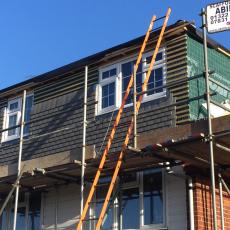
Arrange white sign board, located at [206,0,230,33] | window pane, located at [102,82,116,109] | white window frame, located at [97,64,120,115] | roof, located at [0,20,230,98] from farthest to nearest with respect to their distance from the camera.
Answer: window pane, located at [102,82,116,109], white window frame, located at [97,64,120,115], roof, located at [0,20,230,98], white sign board, located at [206,0,230,33]

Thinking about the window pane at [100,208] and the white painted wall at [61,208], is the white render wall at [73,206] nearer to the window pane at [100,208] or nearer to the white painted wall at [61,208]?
the white painted wall at [61,208]

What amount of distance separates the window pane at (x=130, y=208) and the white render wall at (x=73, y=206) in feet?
3.07

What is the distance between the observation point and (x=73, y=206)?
14812 millimetres

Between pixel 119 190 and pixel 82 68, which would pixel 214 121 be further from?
pixel 82 68

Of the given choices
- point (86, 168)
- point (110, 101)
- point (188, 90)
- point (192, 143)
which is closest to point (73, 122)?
point (110, 101)

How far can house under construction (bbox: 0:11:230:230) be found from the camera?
40.0 feet

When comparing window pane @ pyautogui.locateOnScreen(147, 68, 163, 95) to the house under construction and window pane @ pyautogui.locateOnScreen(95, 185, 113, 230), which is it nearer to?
the house under construction

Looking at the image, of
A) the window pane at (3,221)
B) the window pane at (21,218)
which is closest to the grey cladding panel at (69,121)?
the window pane at (21,218)

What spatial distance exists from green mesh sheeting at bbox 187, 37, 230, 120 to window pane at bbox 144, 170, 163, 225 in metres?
1.69

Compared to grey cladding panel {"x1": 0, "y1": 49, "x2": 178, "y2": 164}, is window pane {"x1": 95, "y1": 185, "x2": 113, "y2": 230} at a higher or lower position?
lower

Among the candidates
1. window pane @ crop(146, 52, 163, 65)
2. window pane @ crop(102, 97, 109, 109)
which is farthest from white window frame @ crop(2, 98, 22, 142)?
window pane @ crop(146, 52, 163, 65)

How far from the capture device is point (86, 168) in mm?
13656

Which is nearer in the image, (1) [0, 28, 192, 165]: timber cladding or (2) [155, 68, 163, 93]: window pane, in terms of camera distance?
(1) [0, 28, 192, 165]: timber cladding

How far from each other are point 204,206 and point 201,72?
3502 millimetres
